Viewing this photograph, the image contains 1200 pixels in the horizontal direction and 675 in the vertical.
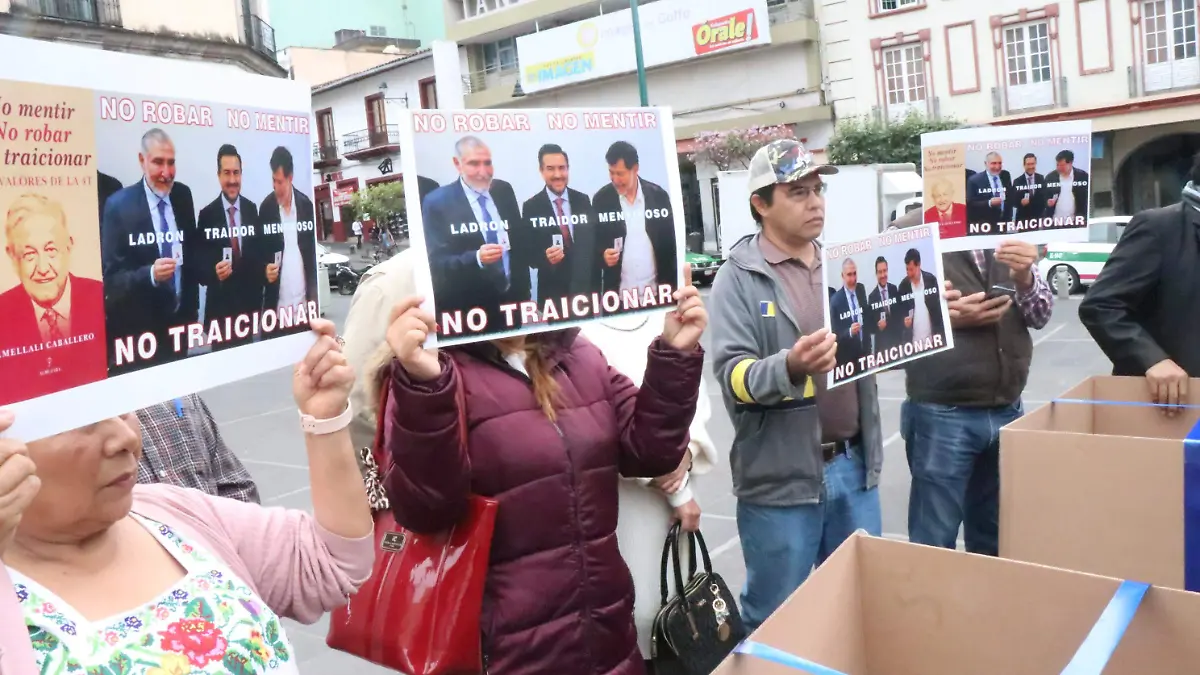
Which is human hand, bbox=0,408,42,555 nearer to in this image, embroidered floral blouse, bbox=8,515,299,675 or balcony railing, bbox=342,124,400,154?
embroidered floral blouse, bbox=8,515,299,675

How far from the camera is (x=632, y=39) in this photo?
29.8 meters

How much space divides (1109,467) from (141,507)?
201cm

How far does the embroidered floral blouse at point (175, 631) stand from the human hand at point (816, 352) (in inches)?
60.3

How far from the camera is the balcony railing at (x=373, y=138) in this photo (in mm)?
39969

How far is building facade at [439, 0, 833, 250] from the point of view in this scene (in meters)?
27.0

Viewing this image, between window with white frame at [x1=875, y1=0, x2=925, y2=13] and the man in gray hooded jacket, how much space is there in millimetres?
23784

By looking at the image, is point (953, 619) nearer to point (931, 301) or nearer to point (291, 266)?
point (291, 266)

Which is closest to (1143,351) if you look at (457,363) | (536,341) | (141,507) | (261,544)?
(536,341)

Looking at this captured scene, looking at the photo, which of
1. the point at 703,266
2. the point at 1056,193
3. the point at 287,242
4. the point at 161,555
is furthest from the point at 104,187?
the point at 703,266

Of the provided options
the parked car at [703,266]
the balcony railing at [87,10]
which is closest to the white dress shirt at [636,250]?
the balcony railing at [87,10]

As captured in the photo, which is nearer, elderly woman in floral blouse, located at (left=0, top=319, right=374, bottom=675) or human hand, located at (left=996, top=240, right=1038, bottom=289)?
elderly woman in floral blouse, located at (left=0, top=319, right=374, bottom=675)

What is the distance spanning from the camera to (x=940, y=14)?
2386 cm

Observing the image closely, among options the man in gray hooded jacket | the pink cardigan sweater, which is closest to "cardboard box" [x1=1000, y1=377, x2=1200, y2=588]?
the man in gray hooded jacket

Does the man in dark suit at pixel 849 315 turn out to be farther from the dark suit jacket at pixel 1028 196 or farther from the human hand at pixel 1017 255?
the dark suit jacket at pixel 1028 196
